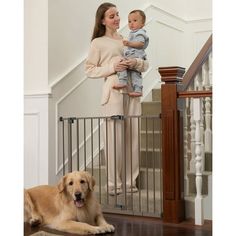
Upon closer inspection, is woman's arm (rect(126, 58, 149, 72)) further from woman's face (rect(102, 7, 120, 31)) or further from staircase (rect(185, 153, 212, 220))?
staircase (rect(185, 153, 212, 220))

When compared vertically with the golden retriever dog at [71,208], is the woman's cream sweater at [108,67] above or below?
above

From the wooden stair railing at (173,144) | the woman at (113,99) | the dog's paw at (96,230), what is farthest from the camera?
the woman at (113,99)

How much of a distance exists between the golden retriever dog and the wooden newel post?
1.69 feet

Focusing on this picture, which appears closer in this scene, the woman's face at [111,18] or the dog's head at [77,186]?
the dog's head at [77,186]

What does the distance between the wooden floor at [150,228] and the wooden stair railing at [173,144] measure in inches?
4.3

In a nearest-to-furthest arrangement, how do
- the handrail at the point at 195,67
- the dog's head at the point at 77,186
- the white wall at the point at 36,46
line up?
the dog's head at the point at 77,186
the handrail at the point at 195,67
the white wall at the point at 36,46

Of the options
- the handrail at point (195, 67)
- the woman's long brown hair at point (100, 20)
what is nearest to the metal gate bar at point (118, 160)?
the handrail at point (195, 67)

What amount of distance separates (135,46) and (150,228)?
147cm

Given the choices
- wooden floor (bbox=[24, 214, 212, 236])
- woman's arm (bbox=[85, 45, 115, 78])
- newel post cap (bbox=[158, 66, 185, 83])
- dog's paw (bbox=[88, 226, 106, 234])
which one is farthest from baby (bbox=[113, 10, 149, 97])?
dog's paw (bbox=[88, 226, 106, 234])

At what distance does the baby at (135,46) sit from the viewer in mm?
3559

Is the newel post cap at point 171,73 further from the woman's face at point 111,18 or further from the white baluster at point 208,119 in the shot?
the woman's face at point 111,18

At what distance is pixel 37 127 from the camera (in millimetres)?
4035

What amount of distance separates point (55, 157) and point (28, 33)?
1.20 m
